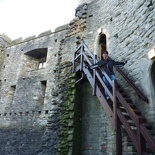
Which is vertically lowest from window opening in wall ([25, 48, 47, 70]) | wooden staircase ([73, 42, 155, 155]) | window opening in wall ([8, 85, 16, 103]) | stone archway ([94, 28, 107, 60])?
wooden staircase ([73, 42, 155, 155])

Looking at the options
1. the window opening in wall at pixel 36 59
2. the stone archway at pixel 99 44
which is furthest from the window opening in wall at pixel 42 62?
the stone archway at pixel 99 44

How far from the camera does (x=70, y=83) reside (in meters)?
7.18

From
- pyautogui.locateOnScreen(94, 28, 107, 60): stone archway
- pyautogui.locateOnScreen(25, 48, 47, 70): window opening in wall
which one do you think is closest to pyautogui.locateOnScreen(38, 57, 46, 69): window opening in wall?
pyautogui.locateOnScreen(25, 48, 47, 70): window opening in wall

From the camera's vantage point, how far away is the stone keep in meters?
5.08

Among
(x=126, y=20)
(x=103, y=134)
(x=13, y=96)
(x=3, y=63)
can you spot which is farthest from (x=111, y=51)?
(x=3, y=63)

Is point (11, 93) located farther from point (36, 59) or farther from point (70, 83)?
point (70, 83)

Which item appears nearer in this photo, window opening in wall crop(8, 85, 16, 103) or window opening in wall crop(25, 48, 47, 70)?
window opening in wall crop(8, 85, 16, 103)

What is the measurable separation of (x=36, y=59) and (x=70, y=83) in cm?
640

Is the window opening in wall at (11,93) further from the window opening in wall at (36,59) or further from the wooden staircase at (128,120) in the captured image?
the wooden staircase at (128,120)

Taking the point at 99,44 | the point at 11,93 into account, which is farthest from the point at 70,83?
the point at 11,93

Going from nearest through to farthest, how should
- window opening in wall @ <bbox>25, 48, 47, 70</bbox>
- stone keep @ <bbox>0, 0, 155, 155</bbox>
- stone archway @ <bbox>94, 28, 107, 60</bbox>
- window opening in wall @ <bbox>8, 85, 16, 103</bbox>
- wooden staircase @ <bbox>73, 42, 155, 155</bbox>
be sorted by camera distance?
wooden staircase @ <bbox>73, 42, 155, 155</bbox>, stone keep @ <bbox>0, 0, 155, 155</bbox>, stone archway @ <bbox>94, 28, 107, 60</bbox>, window opening in wall @ <bbox>8, 85, 16, 103</bbox>, window opening in wall @ <bbox>25, 48, 47, 70</bbox>

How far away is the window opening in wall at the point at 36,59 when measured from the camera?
1220cm

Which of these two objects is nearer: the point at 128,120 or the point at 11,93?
the point at 128,120

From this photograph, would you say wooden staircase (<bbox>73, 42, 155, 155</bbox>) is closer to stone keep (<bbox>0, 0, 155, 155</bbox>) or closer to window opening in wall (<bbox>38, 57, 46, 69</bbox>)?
stone keep (<bbox>0, 0, 155, 155</bbox>)
